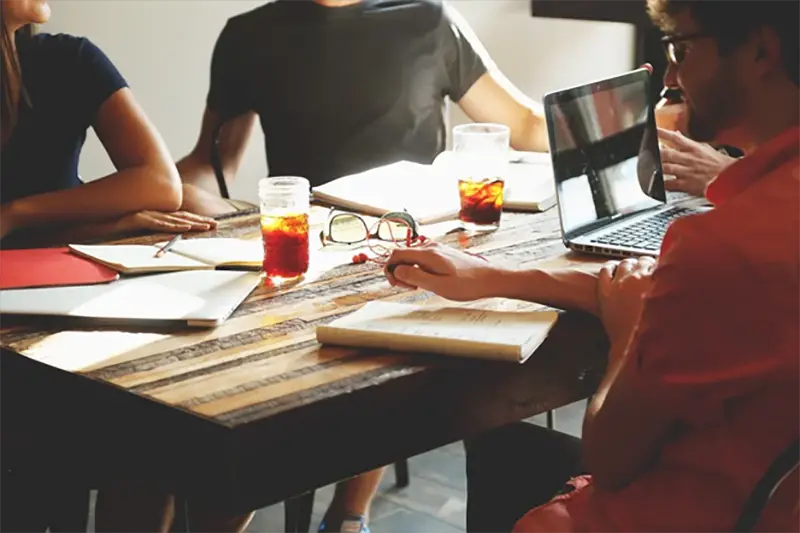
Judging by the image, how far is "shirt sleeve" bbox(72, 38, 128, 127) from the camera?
2.16 meters

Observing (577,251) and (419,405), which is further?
(577,251)

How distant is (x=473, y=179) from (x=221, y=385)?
0.79 metres

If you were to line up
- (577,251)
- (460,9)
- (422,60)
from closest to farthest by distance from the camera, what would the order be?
(577,251) → (422,60) → (460,9)

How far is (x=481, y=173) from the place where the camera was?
6.15ft

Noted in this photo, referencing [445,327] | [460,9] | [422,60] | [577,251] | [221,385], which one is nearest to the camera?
[221,385]

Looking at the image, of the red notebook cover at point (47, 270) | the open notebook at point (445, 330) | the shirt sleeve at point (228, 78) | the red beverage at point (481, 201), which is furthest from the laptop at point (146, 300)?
the shirt sleeve at point (228, 78)

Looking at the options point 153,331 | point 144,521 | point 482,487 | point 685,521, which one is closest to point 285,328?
point 153,331

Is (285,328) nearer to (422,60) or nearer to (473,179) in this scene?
(473,179)

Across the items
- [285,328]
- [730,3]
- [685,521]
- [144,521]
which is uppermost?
[730,3]

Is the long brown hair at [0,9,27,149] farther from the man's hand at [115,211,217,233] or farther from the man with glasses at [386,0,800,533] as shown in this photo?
the man with glasses at [386,0,800,533]

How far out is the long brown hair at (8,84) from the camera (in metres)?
2.06

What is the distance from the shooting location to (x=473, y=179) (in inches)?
72.4

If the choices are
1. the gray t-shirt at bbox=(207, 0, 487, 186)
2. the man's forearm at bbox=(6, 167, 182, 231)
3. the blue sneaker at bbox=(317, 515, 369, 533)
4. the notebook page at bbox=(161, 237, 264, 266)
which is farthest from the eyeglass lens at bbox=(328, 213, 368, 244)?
the gray t-shirt at bbox=(207, 0, 487, 186)

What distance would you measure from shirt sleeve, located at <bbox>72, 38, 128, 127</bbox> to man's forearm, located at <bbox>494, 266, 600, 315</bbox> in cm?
109
